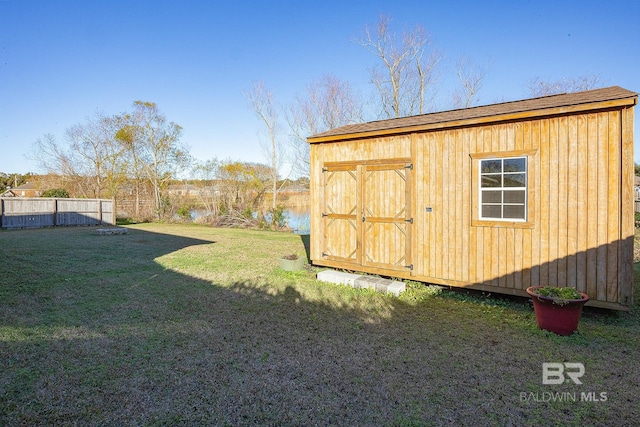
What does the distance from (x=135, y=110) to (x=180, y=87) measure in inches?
277

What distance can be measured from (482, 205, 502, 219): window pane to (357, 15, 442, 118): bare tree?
14059 millimetres

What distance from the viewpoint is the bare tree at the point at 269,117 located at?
18500 mm

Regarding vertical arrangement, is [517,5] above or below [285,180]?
above

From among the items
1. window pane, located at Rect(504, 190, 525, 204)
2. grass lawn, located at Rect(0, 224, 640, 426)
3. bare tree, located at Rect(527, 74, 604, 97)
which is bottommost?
grass lawn, located at Rect(0, 224, 640, 426)

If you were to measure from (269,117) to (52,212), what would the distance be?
1124cm

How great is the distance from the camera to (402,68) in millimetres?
17656

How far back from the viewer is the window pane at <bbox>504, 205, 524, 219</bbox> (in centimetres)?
459

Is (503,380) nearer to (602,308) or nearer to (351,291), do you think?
(602,308)

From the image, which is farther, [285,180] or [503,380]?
[285,180]

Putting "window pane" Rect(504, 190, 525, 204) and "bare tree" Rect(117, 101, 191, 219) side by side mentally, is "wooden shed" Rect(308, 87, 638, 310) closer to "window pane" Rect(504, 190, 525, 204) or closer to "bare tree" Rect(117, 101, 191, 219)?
"window pane" Rect(504, 190, 525, 204)

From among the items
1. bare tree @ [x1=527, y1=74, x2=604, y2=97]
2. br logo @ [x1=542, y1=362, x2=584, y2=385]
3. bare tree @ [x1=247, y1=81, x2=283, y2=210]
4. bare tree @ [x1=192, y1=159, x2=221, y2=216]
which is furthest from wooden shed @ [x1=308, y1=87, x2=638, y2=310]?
bare tree @ [x1=527, y1=74, x2=604, y2=97]

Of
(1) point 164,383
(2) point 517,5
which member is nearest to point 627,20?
(2) point 517,5

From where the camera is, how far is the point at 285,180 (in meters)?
18.6

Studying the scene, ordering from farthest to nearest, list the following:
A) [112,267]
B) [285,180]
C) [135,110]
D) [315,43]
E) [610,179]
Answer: [135,110] → [285,180] → [315,43] → [112,267] → [610,179]
